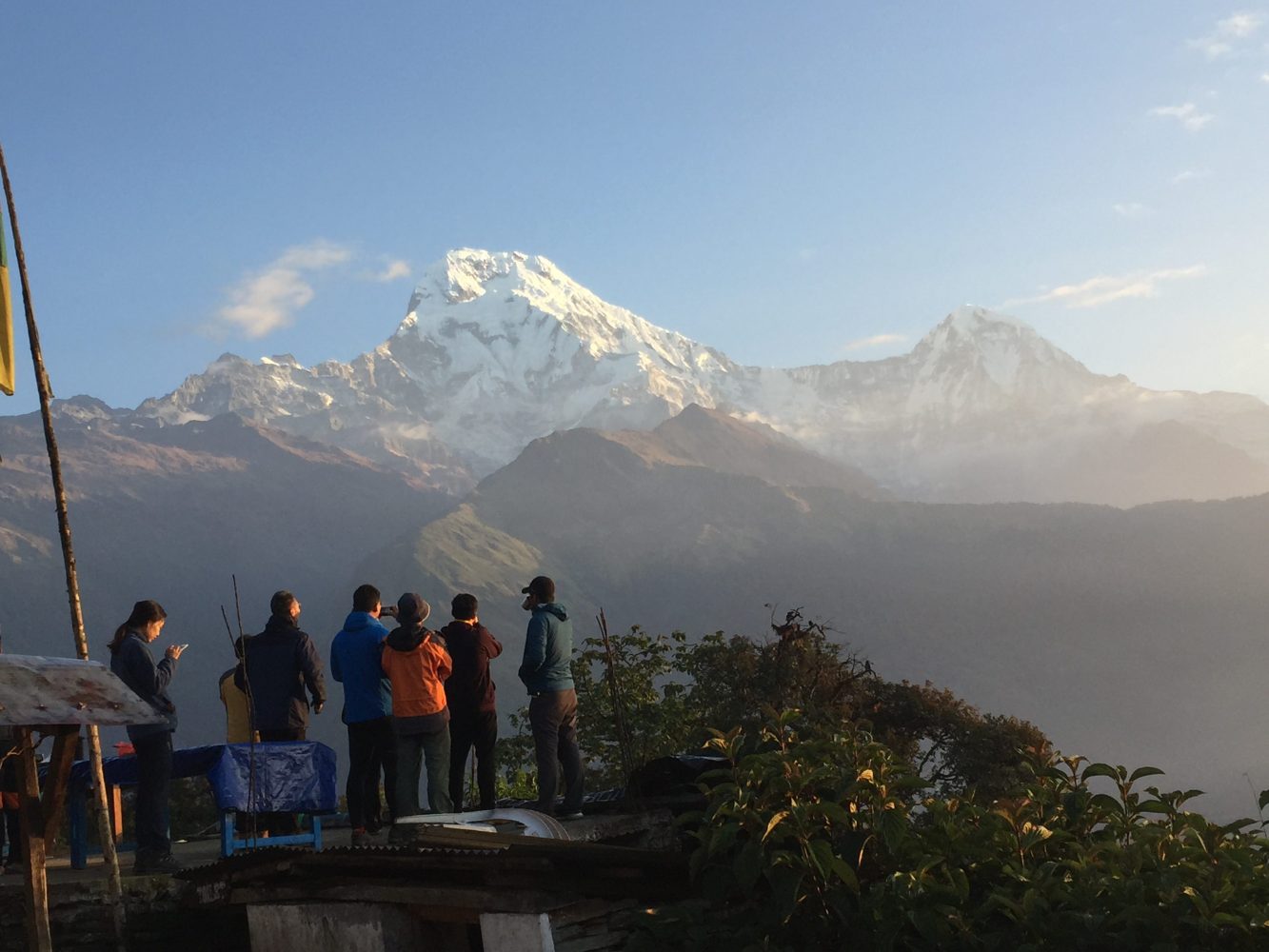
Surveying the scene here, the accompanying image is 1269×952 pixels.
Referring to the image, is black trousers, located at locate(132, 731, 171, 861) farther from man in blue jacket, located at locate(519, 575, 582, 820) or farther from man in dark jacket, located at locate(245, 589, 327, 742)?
man in blue jacket, located at locate(519, 575, 582, 820)

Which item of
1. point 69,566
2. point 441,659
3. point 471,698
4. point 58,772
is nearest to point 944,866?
point 58,772

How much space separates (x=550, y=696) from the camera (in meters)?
10.3

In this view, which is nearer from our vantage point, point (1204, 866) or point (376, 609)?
point (1204, 866)

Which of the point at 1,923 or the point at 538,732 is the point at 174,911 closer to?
the point at 1,923

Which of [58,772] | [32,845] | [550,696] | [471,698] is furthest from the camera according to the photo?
[471,698]

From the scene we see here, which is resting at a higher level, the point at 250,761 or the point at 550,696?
the point at 550,696

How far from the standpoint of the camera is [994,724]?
4831cm

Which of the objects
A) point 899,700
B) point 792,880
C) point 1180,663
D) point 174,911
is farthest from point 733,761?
point 1180,663

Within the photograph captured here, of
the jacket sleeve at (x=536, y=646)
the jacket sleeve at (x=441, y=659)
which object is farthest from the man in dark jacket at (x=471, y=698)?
the jacket sleeve at (x=536, y=646)

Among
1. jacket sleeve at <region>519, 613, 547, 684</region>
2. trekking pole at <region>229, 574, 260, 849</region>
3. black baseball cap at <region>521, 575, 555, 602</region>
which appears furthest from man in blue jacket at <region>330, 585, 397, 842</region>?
black baseball cap at <region>521, 575, 555, 602</region>

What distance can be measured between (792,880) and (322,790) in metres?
4.83

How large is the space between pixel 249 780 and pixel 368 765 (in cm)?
127

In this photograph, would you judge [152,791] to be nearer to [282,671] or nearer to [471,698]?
[282,671]

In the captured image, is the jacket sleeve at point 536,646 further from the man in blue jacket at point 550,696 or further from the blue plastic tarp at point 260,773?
the blue plastic tarp at point 260,773
